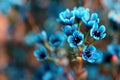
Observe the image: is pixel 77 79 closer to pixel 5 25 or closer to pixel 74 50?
pixel 74 50

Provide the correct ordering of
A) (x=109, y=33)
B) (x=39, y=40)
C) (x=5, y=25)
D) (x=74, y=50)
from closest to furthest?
(x=74, y=50), (x=39, y=40), (x=109, y=33), (x=5, y=25)

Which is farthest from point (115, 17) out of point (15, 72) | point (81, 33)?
point (15, 72)

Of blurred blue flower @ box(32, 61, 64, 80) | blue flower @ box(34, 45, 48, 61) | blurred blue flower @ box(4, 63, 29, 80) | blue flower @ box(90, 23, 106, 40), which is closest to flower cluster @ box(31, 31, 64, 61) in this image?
blue flower @ box(34, 45, 48, 61)

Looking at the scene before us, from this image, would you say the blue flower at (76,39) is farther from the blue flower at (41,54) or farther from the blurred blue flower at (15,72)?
the blurred blue flower at (15,72)

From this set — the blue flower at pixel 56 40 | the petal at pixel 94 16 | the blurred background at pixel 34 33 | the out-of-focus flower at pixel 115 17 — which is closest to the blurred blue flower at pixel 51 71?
the blurred background at pixel 34 33

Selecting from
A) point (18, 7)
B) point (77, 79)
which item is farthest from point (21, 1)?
point (77, 79)

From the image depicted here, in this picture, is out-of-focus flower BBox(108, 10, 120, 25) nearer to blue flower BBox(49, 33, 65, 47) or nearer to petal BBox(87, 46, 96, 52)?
blue flower BBox(49, 33, 65, 47)

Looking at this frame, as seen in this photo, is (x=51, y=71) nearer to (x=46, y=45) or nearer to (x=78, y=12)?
(x=46, y=45)
